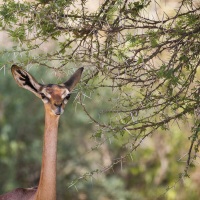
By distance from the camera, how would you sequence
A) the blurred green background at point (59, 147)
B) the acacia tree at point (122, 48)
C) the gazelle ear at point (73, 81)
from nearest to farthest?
1. the acacia tree at point (122, 48)
2. the gazelle ear at point (73, 81)
3. the blurred green background at point (59, 147)

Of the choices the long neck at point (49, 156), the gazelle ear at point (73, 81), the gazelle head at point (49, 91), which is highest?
the gazelle ear at point (73, 81)

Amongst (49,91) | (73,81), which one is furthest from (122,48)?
(49,91)

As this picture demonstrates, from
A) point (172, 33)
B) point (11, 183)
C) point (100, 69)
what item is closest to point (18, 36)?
point (100, 69)

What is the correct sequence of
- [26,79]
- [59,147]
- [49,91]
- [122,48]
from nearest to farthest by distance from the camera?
[49,91]
[26,79]
[122,48]
[59,147]

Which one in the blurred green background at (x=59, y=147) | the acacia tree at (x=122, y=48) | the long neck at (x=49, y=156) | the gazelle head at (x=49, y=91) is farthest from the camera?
the blurred green background at (x=59, y=147)

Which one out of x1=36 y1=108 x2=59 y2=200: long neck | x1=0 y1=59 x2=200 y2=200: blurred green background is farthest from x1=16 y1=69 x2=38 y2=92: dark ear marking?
x1=0 y1=59 x2=200 y2=200: blurred green background

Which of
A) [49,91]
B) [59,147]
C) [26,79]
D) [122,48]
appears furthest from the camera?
[59,147]

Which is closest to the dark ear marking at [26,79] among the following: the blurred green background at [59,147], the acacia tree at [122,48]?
the acacia tree at [122,48]

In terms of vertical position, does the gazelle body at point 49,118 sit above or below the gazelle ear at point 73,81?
below

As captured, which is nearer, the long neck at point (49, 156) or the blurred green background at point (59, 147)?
the long neck at point (49, 156)

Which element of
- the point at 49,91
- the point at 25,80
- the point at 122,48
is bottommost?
the point at 49,91

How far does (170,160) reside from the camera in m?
14.4

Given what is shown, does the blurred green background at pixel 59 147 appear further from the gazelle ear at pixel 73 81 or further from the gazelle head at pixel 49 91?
the gazelle head at pixel 49 91

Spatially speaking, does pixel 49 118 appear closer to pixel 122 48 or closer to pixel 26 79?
pixel 26 79
